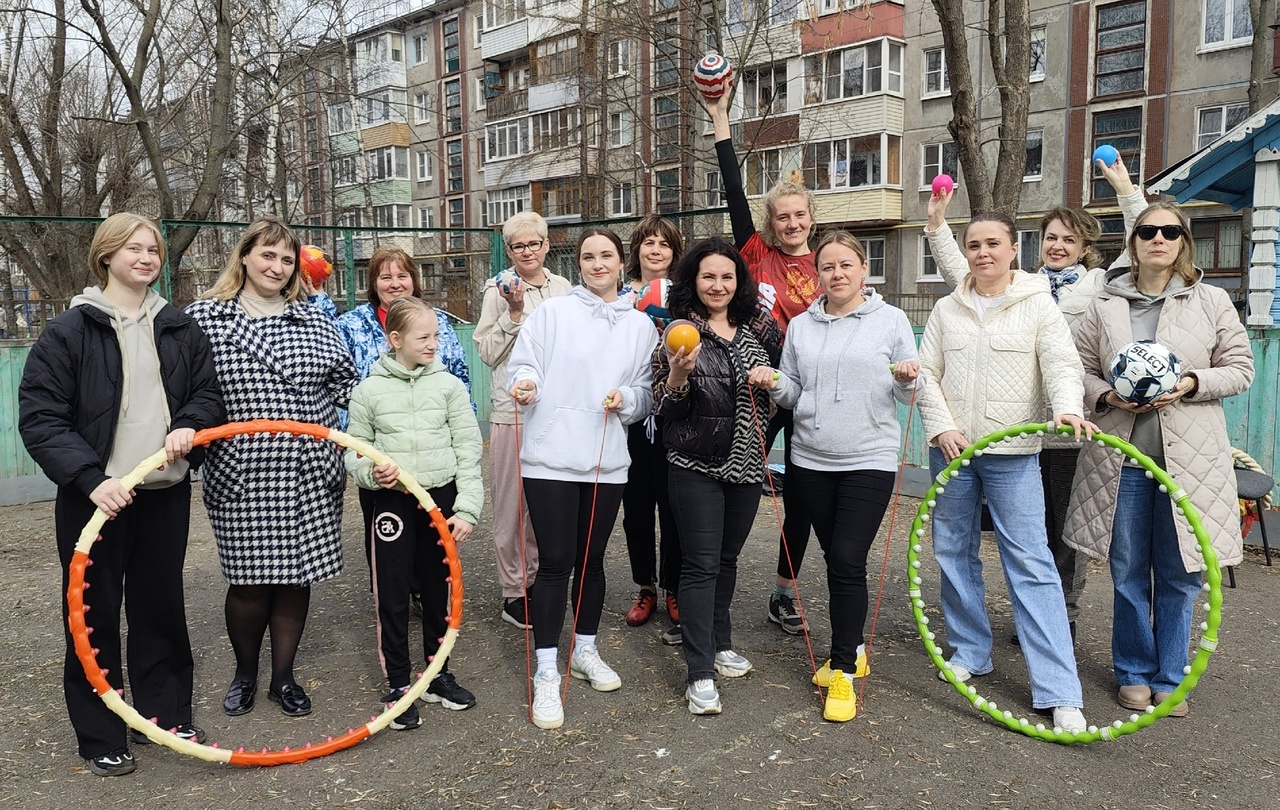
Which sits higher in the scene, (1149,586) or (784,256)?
(784,256)

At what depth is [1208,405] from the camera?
171 inches

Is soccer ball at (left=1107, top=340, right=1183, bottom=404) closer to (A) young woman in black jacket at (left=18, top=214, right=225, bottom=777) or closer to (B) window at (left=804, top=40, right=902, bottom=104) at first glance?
(A) young woman in black jacket at (left=18, top=214, right=225, bottom=777)

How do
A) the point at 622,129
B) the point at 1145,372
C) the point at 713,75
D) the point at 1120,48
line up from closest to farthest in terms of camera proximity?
1. the point at 1145,372
2. the point at 713,75
3. the point at 1120,48
4. the point at 622,129

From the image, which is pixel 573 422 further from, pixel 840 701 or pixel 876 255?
pixel 876 255

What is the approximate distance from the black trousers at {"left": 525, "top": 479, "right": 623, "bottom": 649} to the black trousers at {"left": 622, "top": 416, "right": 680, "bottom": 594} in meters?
0.70

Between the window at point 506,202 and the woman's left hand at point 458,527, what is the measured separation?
37506mm

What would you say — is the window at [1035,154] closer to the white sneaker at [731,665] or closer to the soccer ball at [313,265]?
the soccer ball at [313,265]

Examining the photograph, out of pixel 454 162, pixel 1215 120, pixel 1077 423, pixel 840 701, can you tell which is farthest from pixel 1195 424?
pixel 454 162

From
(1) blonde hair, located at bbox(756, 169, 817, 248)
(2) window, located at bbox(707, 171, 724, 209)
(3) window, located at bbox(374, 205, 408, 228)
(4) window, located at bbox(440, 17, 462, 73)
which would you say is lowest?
(1) blonde hair, located at bbox(756, 169, 817, 248)

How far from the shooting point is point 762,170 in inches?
1224

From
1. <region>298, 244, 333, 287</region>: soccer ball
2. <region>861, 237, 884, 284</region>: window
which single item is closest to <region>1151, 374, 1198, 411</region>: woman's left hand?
<region>298, 244, 333, 287</region>: soccer ball

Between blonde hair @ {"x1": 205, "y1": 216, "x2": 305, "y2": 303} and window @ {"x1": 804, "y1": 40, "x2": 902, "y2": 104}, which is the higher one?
A: window @ {"x1": 804, "y1": 40, "x2": 902, "y2": 104}

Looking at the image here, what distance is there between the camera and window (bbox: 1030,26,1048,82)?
97.7ft

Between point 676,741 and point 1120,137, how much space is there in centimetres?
2930
